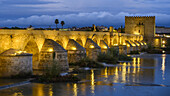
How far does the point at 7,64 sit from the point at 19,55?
2.54 ft

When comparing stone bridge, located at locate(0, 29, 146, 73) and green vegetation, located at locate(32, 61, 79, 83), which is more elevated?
stone bridge, located at locate(0, 29, 146, 73)

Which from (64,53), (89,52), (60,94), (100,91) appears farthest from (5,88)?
(89,52)

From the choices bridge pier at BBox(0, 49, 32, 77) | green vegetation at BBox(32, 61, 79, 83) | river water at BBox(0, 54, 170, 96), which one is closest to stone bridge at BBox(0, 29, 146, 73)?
bridge pier at BBox(0, 49, 32, 77)

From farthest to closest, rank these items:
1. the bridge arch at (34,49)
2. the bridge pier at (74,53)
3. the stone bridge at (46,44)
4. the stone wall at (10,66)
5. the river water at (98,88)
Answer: the bridge pier at (74,53)
the bridge arch at (34,49)
the stone bridge at (46,44)
the stone wall at (10,66)
the river water at (98,88)

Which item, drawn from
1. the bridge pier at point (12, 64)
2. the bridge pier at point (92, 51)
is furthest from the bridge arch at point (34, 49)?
the bridge pier at point (92, 51)

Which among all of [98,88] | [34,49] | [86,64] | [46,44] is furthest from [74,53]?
[98,88]

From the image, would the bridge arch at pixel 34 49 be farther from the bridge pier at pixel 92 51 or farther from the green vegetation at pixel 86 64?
the bridge pier at pixel 92 51

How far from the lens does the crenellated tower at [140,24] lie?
5728cm

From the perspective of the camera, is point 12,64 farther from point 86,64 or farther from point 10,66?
point 86,64

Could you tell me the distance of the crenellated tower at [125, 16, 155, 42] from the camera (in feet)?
188

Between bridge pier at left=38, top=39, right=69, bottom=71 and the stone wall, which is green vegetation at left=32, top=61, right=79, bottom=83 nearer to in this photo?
the stone wall

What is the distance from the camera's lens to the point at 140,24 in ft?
189

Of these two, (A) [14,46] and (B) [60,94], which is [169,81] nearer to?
(B) [60,94]

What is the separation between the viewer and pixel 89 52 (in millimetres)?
27078
